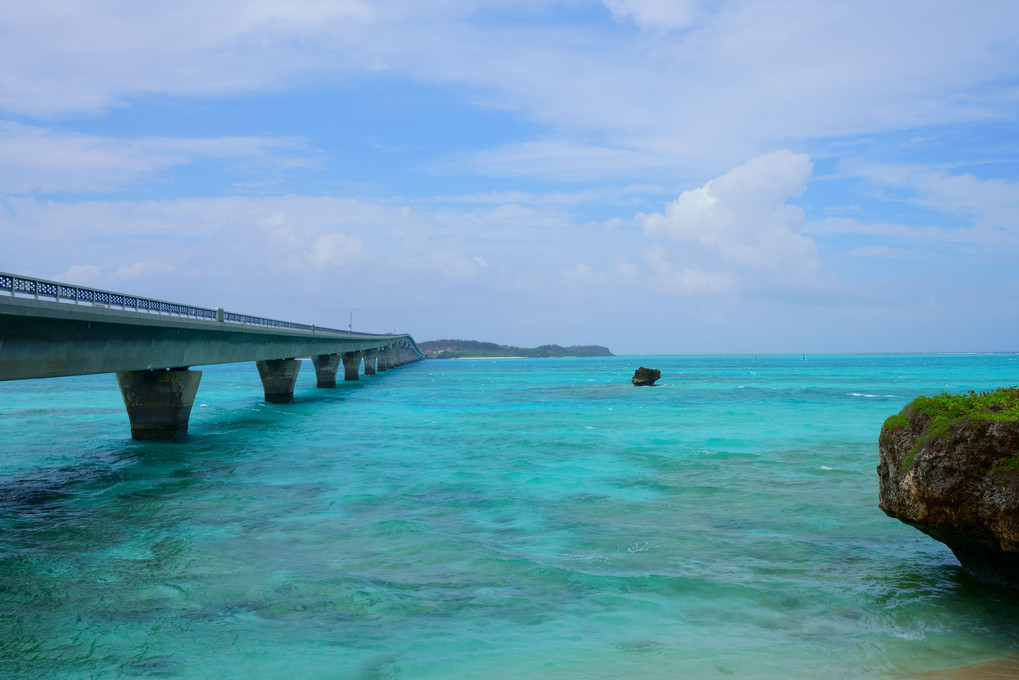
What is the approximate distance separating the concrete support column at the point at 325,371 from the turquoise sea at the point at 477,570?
55170 mm

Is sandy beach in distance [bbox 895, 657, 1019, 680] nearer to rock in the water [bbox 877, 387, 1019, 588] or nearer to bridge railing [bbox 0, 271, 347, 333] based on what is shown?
rock in the water [bbox 877, 387, 1019, 588]

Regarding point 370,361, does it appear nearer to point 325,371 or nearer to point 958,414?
point 325,371

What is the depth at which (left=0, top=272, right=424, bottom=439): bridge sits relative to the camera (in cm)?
2191

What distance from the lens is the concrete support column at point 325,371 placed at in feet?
280

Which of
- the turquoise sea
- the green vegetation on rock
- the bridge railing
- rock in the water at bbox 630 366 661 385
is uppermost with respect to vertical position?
the bridge railing

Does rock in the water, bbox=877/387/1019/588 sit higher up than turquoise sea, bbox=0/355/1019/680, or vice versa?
rock in the water, bbox=877/387/1019/588

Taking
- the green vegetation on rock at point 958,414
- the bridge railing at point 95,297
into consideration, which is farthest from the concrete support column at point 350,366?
the green vegetation on rock at point 958,414

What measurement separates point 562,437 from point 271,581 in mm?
24681

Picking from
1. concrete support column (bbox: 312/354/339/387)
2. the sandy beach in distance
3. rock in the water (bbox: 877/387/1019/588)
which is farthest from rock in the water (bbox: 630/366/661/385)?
the sandy beach in distance

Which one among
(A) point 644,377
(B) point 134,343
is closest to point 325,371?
(A) point 644,377

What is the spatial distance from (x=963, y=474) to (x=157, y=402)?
3571 cm

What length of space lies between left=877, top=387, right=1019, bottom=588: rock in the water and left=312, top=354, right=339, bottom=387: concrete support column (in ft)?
259

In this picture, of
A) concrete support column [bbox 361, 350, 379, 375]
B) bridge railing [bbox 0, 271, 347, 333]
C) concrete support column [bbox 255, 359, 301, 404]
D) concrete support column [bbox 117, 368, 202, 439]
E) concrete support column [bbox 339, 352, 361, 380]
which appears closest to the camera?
bridge railing [bbox 0, 271, 347, 333]

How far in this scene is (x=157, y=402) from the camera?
1416 inches
